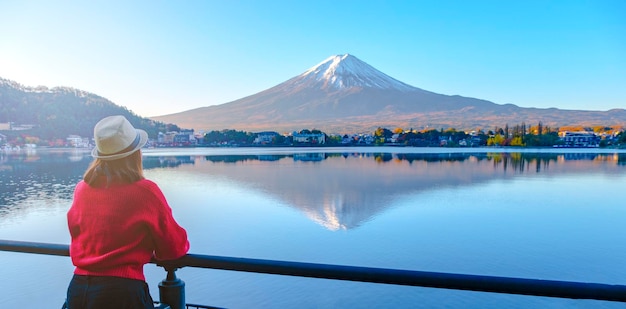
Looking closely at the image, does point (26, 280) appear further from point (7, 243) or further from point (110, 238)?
point (110, 238)

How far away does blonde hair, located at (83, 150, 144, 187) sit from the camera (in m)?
1.45

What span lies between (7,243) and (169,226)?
0.78 metres

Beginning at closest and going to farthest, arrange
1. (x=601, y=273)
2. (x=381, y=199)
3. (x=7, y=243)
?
1. (x=7, y=243)
2. (x=601, y=273)
3. (x=381, y=199)

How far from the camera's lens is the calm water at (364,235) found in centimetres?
673

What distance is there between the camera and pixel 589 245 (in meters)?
9.71

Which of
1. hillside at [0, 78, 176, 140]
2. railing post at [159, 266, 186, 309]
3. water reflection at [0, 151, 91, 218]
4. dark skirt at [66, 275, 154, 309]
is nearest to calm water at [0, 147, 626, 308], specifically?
Result: water reflection at [0, 151, 91, 218]

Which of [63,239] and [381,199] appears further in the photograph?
[381,199]

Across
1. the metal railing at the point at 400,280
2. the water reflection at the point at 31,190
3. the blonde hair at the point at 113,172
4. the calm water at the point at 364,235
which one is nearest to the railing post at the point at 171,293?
the metal railing at the point at 400,280

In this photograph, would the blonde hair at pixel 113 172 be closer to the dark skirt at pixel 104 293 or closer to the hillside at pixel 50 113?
the dark skirt at pixel 104 293

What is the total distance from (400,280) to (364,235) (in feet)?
31.9

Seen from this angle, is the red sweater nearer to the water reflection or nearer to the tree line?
the water reflection

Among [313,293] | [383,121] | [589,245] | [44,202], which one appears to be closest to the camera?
[313,293]

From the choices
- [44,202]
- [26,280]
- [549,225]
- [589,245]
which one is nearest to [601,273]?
[589,245]

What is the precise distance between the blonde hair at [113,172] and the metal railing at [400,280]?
0.30 m
